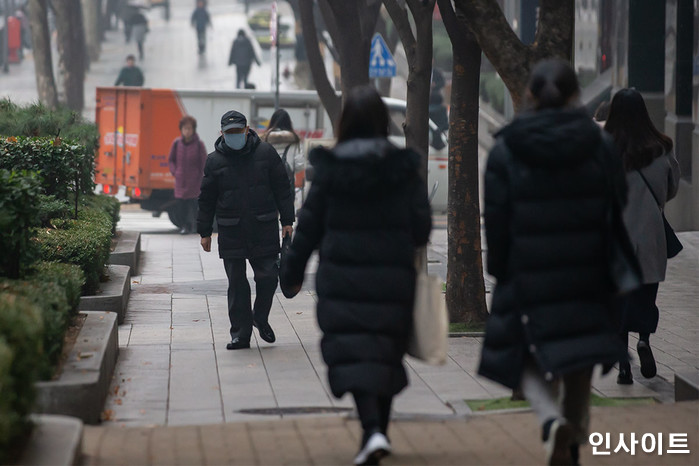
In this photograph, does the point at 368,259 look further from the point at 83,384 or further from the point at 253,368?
the point at 253,368

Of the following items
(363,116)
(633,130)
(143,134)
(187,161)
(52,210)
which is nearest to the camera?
(363,116)

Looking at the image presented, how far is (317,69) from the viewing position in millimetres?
17031

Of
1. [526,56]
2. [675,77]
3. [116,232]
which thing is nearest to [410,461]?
[526,56]

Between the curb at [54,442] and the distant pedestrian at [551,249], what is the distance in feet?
5.68

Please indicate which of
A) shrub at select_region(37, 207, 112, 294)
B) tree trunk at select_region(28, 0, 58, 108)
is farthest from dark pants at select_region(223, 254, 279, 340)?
tree trunk at select_region(28, 0, 58, 108)

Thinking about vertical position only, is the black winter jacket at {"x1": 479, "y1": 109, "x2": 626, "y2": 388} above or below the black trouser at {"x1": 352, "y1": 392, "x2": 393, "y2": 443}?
above

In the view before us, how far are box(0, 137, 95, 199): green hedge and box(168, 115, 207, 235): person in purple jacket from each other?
22.4ft

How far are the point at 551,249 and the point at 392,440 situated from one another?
1566 mm

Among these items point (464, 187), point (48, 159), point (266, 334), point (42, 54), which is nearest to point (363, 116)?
point (266, 334)

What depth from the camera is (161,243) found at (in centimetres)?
1798

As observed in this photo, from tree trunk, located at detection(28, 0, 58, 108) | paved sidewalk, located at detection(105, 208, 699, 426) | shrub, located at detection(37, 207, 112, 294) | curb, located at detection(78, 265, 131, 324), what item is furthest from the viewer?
tree trunk, located at detection(28, 0, 58, 108)

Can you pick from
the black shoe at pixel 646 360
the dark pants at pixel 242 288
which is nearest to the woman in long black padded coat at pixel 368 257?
the black shoe at pixel 646 360

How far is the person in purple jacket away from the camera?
18562 millimetres

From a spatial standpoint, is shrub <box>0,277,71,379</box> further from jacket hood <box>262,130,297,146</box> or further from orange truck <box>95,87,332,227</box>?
orange truck <box>95,87,332,227</box>
